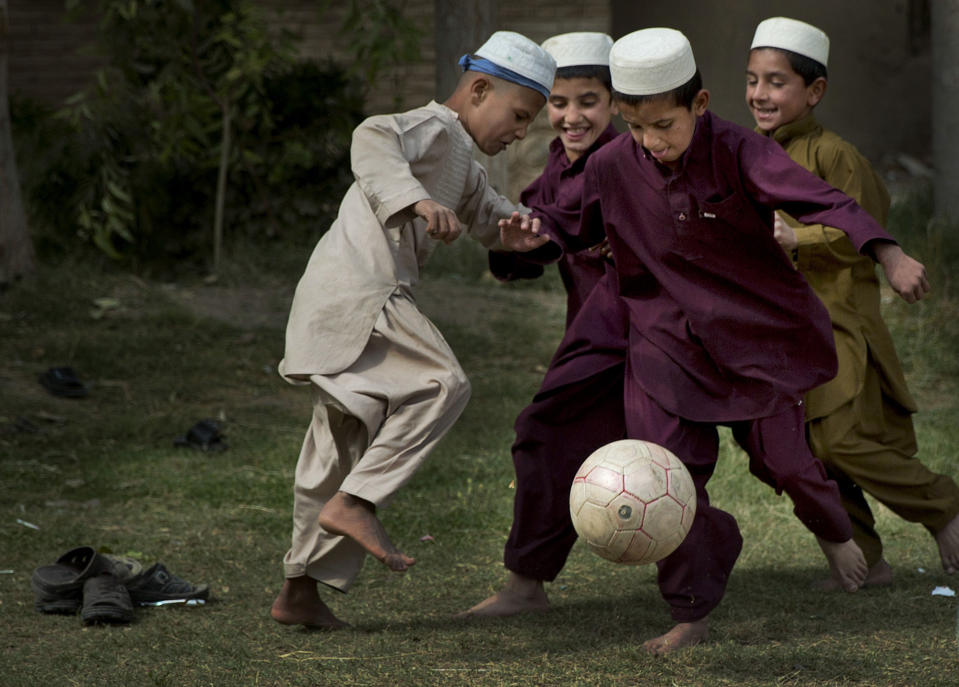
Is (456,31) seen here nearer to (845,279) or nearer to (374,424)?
(845,279)

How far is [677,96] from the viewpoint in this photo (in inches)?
148

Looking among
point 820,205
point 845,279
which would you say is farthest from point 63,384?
point 820,205

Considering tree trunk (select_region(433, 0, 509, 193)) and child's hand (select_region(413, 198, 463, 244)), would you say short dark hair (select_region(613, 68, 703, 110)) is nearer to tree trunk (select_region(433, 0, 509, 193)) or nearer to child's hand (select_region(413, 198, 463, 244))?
child's hand (select_region(413, 198, 463, 244))

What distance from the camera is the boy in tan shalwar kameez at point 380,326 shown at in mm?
3775

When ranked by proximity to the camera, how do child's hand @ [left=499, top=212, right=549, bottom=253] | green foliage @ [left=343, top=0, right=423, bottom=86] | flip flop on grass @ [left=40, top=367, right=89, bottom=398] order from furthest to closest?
green foliage @ [left=343, top=0, right=423, bottom=86] < flip flop on grass @ [left=40, top=367, right=89, bottom=398] < child's hand @ [left=499, top=212, right=549, bottom=253]

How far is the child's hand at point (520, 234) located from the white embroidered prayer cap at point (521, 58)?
1.38ft

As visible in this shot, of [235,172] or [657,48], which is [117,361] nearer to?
[235,172]

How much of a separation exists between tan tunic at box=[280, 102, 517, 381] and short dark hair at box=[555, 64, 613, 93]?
2.32 ft

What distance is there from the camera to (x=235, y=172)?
10.2 metres

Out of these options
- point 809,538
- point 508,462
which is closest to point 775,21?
point 809,538

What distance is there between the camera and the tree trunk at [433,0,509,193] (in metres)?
9.80

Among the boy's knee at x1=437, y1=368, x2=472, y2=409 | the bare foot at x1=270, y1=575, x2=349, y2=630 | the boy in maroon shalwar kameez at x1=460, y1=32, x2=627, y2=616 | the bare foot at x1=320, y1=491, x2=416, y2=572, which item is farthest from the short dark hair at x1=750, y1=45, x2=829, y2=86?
the bare foot at x1=270, y1=575, x2=349, y2=630

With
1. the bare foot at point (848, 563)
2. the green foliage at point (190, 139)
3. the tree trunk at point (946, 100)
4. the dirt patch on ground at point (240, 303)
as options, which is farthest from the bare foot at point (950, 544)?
the green foliage at point (190, 139)

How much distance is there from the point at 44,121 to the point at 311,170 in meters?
2.54
